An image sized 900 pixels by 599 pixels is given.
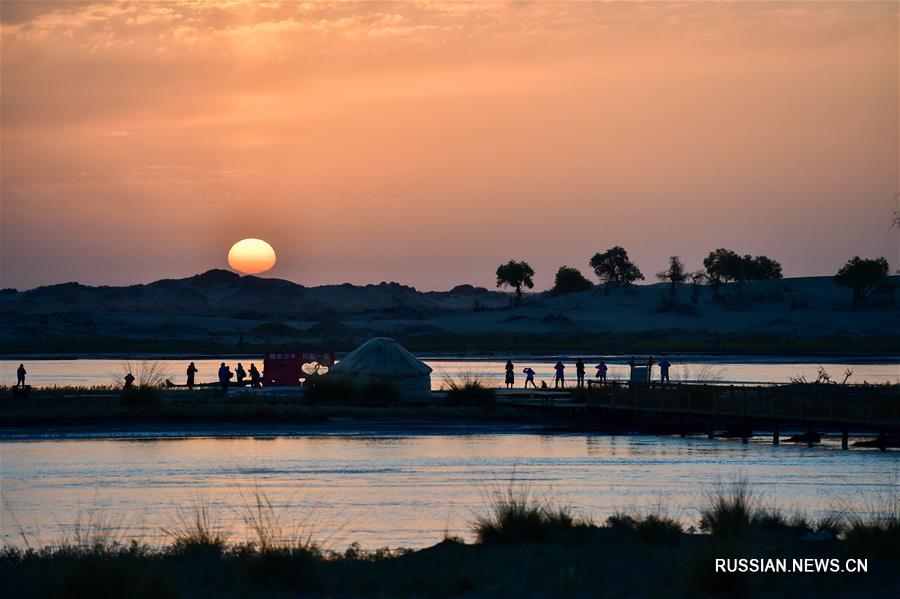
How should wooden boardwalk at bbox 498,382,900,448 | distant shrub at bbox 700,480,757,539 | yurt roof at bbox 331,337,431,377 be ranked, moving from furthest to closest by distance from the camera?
yurt roof at bbox 331,337,431,377 → wooden boardwalk at bbox 498,382,900,448 → distant shrub at bbox 700,480,757,539

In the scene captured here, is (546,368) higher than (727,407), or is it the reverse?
(546,368)

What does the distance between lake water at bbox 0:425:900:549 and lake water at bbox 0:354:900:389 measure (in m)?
22.8

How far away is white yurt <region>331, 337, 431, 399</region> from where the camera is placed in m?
51.2

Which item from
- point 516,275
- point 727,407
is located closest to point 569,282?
point 516,275

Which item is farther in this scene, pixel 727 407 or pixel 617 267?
pixel 617 267

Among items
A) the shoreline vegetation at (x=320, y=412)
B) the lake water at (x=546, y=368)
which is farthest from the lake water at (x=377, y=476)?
the lake water at (x=546, y=368)

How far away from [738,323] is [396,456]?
4651 inches

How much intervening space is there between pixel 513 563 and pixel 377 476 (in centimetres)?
1320

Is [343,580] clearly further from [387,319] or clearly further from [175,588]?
[387,319]

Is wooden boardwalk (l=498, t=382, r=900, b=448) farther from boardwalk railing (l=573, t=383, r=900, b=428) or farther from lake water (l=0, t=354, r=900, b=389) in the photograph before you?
lake water (l=0, t=354, r=900, b=389)

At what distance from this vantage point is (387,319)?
6693 inches

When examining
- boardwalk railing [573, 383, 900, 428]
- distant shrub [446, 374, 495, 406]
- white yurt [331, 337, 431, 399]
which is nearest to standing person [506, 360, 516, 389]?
white yurt [331, 337, 431, 399]

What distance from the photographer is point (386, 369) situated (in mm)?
51438

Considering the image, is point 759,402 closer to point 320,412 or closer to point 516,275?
point 320,412
